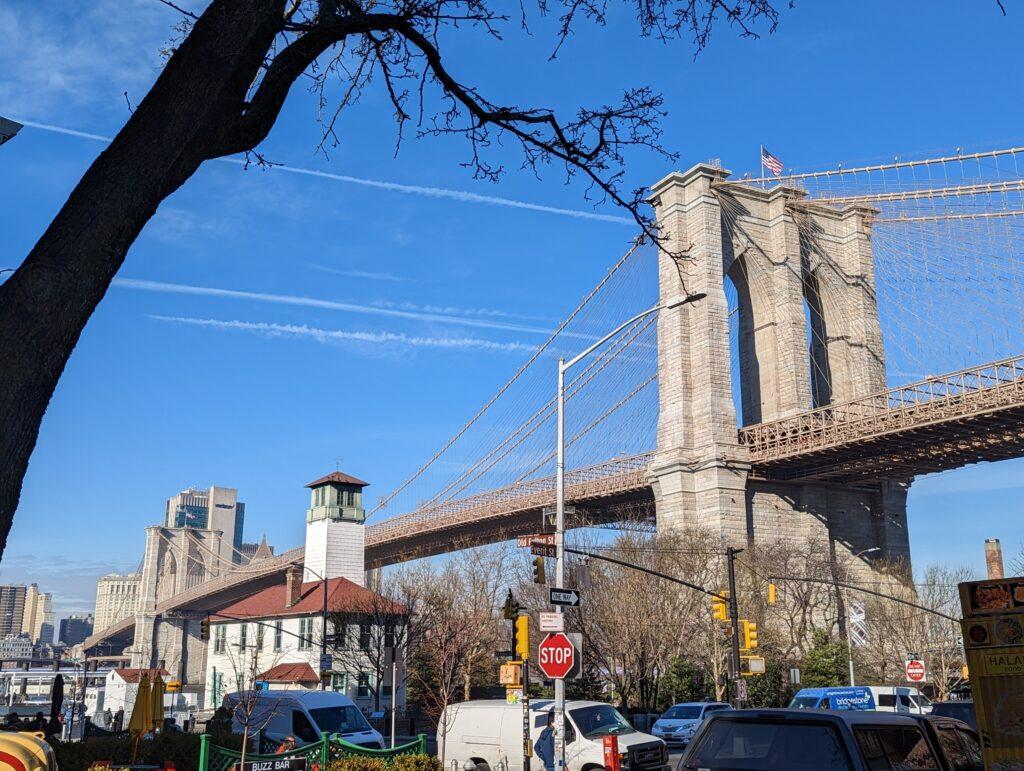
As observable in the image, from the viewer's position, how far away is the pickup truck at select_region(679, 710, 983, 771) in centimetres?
723

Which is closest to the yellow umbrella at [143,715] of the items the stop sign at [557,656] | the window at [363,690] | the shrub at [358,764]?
the shrub at [358,764]

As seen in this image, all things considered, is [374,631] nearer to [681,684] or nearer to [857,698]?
[681,684]

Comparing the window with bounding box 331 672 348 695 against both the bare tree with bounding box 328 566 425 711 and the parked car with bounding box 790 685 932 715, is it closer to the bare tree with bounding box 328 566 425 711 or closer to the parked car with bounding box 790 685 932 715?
the bare tree with bounding box 328 566 425 711

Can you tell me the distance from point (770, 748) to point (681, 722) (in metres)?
23.7

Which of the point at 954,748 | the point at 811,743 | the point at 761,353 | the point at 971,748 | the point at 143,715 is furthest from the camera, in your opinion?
the point at 761,353

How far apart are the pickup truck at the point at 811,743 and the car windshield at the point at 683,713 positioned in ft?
76.1

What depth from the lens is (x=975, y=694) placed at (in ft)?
28.6

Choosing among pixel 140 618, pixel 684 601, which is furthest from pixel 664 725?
pixel 140 618

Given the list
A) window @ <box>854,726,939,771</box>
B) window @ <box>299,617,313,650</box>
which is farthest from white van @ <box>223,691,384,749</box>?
window @ <box>299,617,313,650</box>

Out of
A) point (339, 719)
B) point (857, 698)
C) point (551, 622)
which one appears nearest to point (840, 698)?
point (857, 698)

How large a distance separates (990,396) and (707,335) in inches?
556

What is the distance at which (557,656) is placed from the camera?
55.3 ft

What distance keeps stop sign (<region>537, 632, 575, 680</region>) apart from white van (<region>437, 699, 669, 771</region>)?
1922mm

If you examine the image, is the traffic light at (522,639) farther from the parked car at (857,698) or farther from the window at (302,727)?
the parked car at (857,698)
